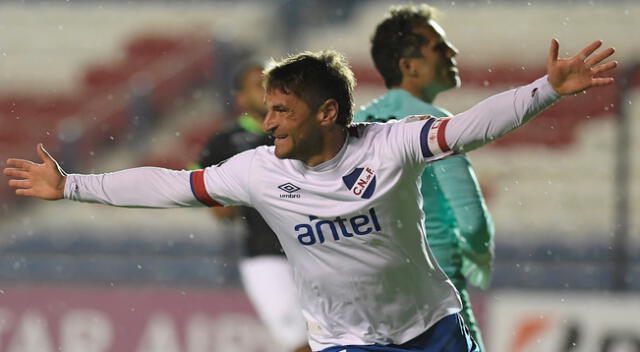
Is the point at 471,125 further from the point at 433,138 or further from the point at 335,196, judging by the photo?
the point at 335,196

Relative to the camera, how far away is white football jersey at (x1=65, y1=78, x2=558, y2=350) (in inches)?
153

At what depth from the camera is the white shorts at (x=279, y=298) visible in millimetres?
6570

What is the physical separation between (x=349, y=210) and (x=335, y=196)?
7cm

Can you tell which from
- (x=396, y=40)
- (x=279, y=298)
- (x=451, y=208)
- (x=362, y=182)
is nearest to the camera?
(x=362, y=182)

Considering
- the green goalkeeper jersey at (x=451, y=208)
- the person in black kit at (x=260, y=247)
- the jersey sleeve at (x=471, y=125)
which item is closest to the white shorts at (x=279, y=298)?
the person in black kit at (x=260, y=247)

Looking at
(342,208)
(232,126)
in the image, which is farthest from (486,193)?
(342,208)

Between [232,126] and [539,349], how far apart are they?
2.60 metres

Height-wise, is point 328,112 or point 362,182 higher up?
point 328,112

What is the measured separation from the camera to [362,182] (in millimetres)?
3896

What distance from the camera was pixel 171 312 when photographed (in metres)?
8.49

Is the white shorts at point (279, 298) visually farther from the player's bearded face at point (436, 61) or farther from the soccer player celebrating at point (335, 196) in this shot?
the soccer player celebrating at point (335, 196)

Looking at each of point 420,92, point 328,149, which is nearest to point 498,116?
point 328,149

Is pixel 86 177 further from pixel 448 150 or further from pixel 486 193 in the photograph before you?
pixel 486 193

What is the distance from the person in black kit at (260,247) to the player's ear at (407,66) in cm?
156
